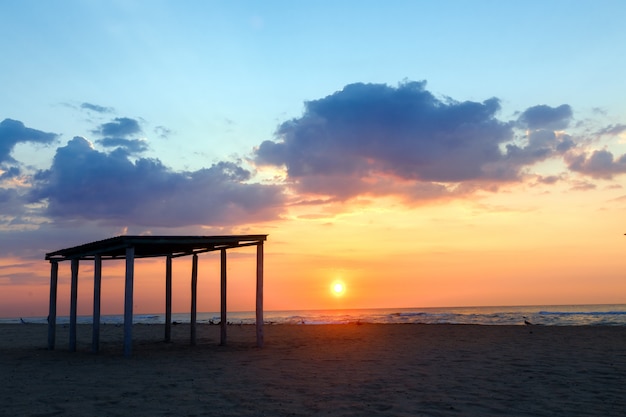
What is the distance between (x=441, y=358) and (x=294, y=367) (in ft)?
13.3

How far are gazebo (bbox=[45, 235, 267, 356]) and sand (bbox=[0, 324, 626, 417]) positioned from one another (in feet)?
3.36

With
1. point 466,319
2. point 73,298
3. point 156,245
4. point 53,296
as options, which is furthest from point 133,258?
point 466,319

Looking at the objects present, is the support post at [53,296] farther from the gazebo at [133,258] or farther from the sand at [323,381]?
the sand at [323,381]

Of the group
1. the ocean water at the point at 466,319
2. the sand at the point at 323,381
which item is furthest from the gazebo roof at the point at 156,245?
the ocean water at the point at 466,319

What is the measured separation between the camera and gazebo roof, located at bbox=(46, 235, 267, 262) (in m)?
13.6

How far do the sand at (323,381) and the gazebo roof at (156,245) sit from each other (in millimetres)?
3065

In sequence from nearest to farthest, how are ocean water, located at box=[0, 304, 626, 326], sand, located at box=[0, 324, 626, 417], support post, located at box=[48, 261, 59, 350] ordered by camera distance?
sand, located at box=[0, 324, 626, 417] < support post, located at box=[48, 261, 59, 350] < ocean water, located at box=[0, 304, 626, 326]

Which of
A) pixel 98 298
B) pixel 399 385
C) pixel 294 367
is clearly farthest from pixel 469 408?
pixel 98 298

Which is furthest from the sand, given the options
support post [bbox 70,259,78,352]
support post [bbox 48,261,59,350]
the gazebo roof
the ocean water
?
the ocean water

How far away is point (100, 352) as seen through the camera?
15.7m

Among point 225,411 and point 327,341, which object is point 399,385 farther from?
point 327,341

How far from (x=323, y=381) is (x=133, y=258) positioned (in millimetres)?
→ 6351

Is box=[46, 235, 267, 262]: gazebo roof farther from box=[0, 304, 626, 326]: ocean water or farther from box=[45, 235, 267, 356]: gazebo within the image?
box=[0, 304, 626, 326]: ocean water

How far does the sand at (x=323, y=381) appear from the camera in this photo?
7.53 meters
